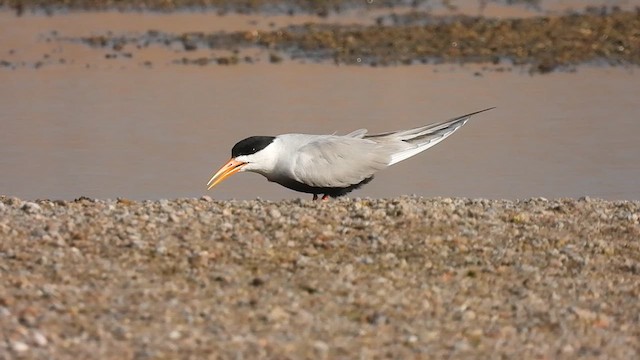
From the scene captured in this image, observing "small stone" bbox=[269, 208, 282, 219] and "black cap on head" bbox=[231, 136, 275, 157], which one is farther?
"black cap on head" bbox=[231, 136, 275, 157]

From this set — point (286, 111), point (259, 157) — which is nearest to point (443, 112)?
point (286, 111)

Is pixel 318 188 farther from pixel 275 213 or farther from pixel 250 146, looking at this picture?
pixel 275 213

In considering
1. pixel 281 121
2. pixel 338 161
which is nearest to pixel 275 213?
pixel 338 161

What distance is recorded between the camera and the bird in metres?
10.4

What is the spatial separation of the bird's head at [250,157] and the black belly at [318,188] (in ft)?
0.82

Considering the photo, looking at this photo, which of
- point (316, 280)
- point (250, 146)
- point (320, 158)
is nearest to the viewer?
point (316, 280)

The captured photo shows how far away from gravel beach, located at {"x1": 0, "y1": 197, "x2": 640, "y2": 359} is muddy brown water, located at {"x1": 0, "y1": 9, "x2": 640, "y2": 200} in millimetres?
2978

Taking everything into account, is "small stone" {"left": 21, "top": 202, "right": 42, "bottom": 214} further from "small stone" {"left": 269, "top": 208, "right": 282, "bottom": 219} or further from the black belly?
the black belly

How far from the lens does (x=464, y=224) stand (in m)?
8.87

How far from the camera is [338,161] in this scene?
35.0 ft

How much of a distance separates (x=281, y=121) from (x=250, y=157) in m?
4.39

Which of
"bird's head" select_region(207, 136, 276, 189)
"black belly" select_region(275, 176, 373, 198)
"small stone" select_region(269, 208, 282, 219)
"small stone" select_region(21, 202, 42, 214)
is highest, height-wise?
"bird's head" select_region(207, 136, 276, 189)

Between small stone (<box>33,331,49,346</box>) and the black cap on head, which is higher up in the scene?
the black cap on head

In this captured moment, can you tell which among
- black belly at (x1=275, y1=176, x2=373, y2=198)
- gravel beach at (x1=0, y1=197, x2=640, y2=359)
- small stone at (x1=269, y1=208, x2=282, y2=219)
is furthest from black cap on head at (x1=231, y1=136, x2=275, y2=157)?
small stone at (x1=269, y1=208, x2=282, y2=219)
